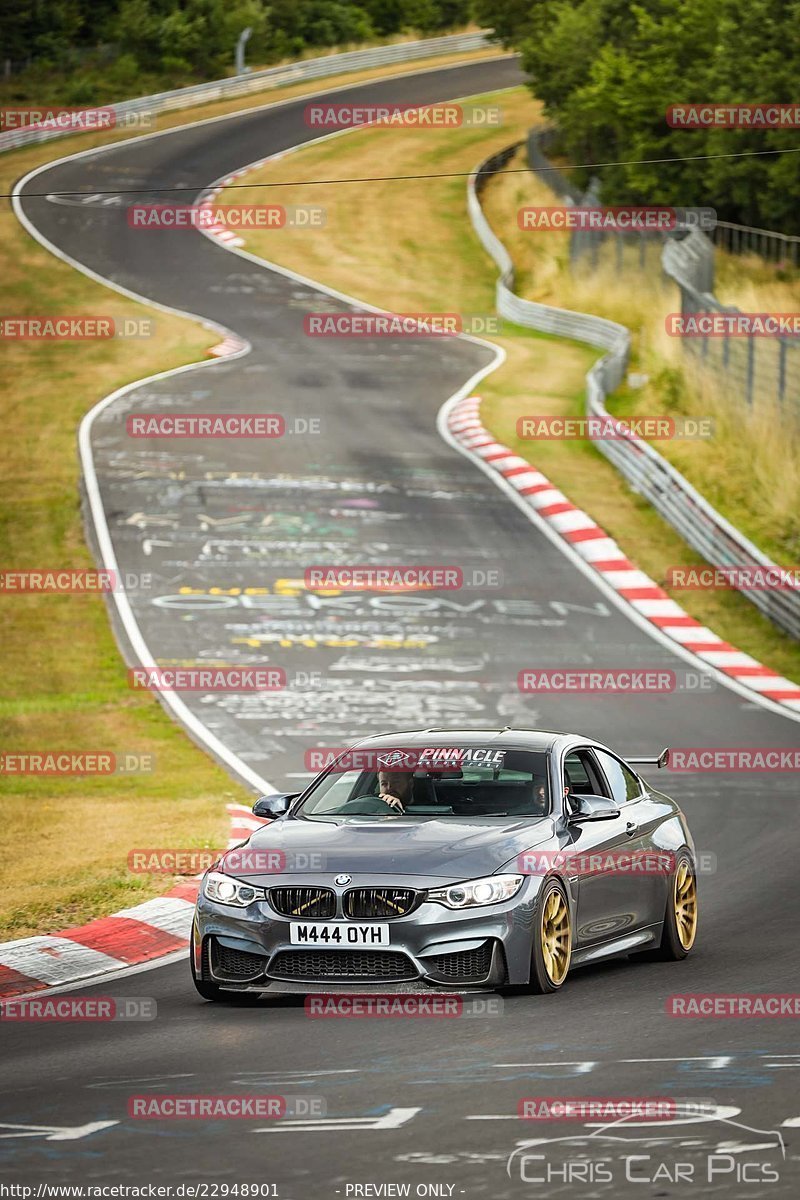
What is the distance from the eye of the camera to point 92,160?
67.2 m

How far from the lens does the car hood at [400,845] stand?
9.70m

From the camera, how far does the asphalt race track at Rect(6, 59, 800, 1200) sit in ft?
22.6

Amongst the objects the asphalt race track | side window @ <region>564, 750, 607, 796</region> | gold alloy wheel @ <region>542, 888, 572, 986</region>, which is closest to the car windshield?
side window @ <region>564, 750, 607, 796</region>

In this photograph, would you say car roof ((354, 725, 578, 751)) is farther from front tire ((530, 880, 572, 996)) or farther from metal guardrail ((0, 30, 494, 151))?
metal guardrail ((0, 30, 494, 151))

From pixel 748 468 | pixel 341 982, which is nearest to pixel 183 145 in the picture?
pixel 748 468

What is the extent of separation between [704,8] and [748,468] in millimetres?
22389

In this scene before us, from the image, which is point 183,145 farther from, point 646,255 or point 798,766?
point 798,766

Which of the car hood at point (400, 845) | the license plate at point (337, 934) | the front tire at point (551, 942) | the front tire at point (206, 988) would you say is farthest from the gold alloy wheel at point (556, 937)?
the front tire at point (206, 988)

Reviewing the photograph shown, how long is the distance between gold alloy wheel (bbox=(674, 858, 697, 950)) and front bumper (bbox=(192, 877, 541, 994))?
193cm

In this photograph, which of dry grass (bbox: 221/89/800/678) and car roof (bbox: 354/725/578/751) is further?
dry grass (bbox: 221/89/800/678)

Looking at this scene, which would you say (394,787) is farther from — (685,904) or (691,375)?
(691,375)

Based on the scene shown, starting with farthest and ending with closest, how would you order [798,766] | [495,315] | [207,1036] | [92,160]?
[92,160] < [495,315] < [798,766] < [207,1036]

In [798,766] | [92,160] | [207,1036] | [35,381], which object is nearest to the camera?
[207,1036]

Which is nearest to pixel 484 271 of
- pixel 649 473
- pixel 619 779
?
pixel 649 473
